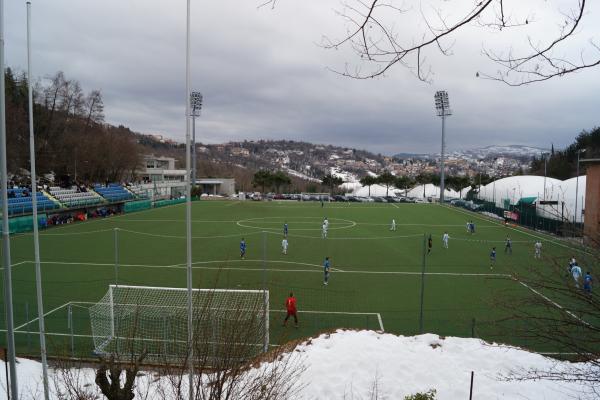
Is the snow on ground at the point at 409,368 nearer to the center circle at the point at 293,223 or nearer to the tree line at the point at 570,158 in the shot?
the center circle at the point at 293,223

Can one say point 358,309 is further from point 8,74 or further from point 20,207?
point 8,74

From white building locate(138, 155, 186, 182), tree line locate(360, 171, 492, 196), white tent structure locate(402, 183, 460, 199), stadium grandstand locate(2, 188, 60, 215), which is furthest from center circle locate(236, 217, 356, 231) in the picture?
white tent structure locate(402, 183, 460, 199)

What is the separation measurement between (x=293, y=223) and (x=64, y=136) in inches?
1311

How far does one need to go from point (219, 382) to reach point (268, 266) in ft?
60.0

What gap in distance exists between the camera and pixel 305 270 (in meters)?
22.2

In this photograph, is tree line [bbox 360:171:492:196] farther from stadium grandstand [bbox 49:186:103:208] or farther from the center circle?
stadium grandstand [bbox 49:186:103:208]

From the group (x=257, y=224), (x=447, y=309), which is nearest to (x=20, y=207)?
(x=257, y=224)

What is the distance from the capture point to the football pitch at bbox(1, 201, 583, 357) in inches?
551

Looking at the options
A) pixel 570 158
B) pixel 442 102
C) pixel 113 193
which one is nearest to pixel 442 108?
pixel 442 102

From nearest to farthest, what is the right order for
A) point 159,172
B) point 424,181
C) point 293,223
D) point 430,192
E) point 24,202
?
point 24,202, point 293,223, point 430,192, point 159,172, point 424,181

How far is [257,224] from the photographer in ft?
131

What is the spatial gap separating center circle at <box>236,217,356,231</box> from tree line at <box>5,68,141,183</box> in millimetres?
25460

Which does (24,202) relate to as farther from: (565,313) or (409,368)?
(565,313)

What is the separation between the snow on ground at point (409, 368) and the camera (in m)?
8.45
